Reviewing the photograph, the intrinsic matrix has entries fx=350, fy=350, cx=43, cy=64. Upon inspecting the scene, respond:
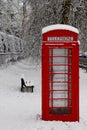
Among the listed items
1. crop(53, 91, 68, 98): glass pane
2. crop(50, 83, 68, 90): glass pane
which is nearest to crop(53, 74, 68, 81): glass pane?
crop(50, 83, 68, 90): glass pane

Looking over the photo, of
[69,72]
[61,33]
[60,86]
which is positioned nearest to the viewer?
[61,33]

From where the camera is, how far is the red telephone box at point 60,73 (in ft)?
27.0

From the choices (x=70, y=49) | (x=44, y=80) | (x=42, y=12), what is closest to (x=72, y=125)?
(x=44, y=80)

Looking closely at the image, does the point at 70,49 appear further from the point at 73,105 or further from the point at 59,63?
the point at 73,105

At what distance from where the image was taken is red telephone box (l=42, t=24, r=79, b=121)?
8.24 m

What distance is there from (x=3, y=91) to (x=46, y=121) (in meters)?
6.54

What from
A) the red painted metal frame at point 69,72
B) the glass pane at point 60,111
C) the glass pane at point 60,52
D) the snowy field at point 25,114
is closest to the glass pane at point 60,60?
the glass pane at point 60,52

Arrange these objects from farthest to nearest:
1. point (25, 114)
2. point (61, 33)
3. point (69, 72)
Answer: point (25, 114) < point (69, 72) < point (61, 33)

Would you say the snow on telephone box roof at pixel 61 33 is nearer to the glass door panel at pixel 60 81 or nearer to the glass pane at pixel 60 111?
the glass door panel at pixel 60 81

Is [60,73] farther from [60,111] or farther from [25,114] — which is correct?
[25,114]

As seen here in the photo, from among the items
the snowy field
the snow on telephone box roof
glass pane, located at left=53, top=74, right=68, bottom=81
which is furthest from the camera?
glass pane, located at left=53, top=74, right=68, bottom=81

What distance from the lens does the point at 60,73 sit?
846 cm

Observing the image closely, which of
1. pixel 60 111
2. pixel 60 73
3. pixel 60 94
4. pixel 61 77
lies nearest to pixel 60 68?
pixel 60 73

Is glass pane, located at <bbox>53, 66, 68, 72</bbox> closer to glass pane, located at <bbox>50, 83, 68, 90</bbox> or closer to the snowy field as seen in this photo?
glass pane, located at <bbox>50, 83, 68, 90</bbox>
